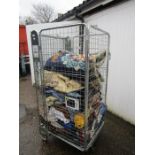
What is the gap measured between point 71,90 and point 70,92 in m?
0.03

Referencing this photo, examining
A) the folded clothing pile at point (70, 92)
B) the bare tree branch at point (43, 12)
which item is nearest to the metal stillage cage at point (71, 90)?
the folded clothing pile at point (70, 92)

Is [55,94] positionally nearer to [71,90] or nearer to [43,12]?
[71,90]

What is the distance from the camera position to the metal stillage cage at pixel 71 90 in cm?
146

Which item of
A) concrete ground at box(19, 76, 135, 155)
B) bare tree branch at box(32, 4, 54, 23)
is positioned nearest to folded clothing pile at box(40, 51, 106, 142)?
concrete ground at box(19, 76, 135, 155)

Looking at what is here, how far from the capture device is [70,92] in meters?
1.51

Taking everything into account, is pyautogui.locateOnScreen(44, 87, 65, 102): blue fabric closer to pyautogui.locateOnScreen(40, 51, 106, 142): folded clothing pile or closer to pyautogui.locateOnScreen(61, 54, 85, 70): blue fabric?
pyautogui.locateOnScreen(40, 51, 106, 142): folded clothing pile

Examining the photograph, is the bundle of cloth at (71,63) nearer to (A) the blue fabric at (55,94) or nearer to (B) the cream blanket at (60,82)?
(B) the cream blanket at (60,82)

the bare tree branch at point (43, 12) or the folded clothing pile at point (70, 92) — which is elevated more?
the bare tree branch at point (43, 12)

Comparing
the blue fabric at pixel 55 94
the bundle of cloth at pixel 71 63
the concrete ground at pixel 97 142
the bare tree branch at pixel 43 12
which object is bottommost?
the concrete ground at pixel 97 142

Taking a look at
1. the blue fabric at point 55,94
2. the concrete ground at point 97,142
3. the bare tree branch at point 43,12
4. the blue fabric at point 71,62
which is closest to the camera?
the blue fabric at point 71,62

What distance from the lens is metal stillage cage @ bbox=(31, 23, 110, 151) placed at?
1.46 metres
